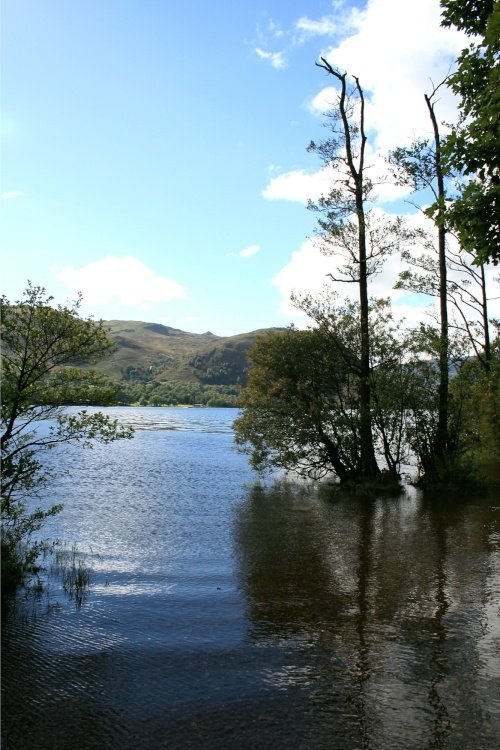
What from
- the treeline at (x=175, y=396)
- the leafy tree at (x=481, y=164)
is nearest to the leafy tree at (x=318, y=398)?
the leafy tree at (x=481, y=164)

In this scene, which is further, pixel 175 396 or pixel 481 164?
pixel 175 396

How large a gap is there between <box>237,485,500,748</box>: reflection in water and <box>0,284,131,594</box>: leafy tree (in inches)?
178

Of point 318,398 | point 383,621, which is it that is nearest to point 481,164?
point 383,621

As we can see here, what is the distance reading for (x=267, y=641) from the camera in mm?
8383

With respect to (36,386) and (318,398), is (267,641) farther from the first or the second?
(318,398)

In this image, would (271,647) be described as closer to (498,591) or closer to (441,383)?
(498,591)

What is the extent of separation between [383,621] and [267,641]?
6.38 ft

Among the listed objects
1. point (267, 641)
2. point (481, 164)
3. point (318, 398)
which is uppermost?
point (481, 164)

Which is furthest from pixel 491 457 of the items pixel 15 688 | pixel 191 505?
pixel 15 688

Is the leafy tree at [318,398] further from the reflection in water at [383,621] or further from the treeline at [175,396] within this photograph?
the treeline at [175,396]

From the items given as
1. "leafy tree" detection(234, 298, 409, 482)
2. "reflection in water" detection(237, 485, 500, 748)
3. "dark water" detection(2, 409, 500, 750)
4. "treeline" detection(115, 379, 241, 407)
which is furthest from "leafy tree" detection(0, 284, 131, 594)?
"treeline" detection(115, 379, 241, 407)

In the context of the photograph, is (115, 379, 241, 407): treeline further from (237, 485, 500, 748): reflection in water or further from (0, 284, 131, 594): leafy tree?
(0, 284, 131, 594): leafy tree

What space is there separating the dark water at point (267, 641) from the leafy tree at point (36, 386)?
1.62m

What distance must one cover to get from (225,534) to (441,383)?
11.6 m
